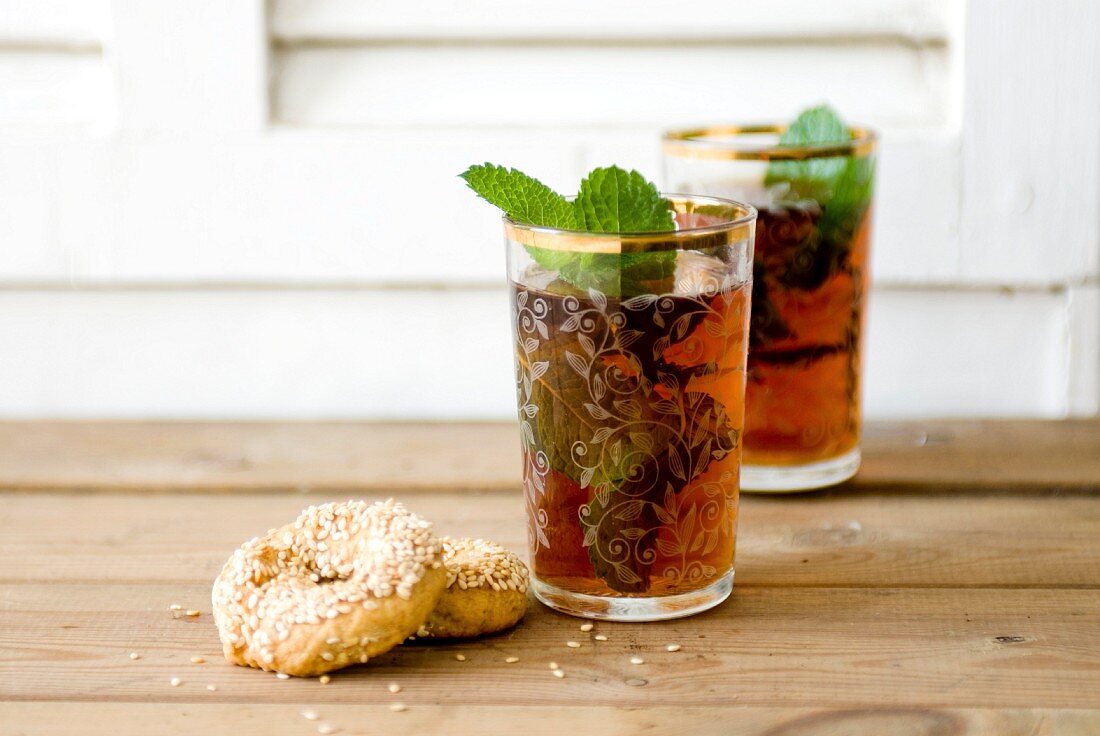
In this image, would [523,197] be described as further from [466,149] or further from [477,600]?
[466,149]

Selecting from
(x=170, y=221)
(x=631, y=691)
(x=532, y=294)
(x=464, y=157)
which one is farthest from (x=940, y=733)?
(x=170, y=221)

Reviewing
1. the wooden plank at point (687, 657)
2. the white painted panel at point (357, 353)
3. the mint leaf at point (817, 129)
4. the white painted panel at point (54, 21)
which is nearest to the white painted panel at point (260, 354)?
the white painted panel at point (357, 353)

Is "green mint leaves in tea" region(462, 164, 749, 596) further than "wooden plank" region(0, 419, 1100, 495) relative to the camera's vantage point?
No

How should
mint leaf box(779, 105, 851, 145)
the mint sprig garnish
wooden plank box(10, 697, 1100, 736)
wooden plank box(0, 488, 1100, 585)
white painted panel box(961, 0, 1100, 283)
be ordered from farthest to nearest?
white painted panel box(961, 0, 1100, 283) < mint leaf box(779, 105, 851, 145) < wooden plank box(0, 488, 1100, 585) < the mint sprig garnish < wooden plank box(10, 697, 1100, 736)

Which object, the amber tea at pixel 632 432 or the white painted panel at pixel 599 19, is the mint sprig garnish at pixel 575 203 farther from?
the white painted panel at pixel 599 19

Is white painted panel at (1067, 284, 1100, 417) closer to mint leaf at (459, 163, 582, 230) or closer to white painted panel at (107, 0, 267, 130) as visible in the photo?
mint leaf at (459, 163, 582, 230)

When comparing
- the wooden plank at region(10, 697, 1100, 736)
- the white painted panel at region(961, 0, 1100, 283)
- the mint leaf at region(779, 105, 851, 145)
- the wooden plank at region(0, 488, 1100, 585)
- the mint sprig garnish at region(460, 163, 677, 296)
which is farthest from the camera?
the white painted panel at region(961, 0, 1100, 283)

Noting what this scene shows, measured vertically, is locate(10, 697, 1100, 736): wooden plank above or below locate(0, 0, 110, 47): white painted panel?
below

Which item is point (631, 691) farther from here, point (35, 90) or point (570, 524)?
point (35, 90)

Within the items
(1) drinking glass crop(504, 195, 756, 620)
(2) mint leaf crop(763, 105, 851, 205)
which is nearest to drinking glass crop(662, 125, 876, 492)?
(2) mint leaf crop(763, 105, 851, 205)
